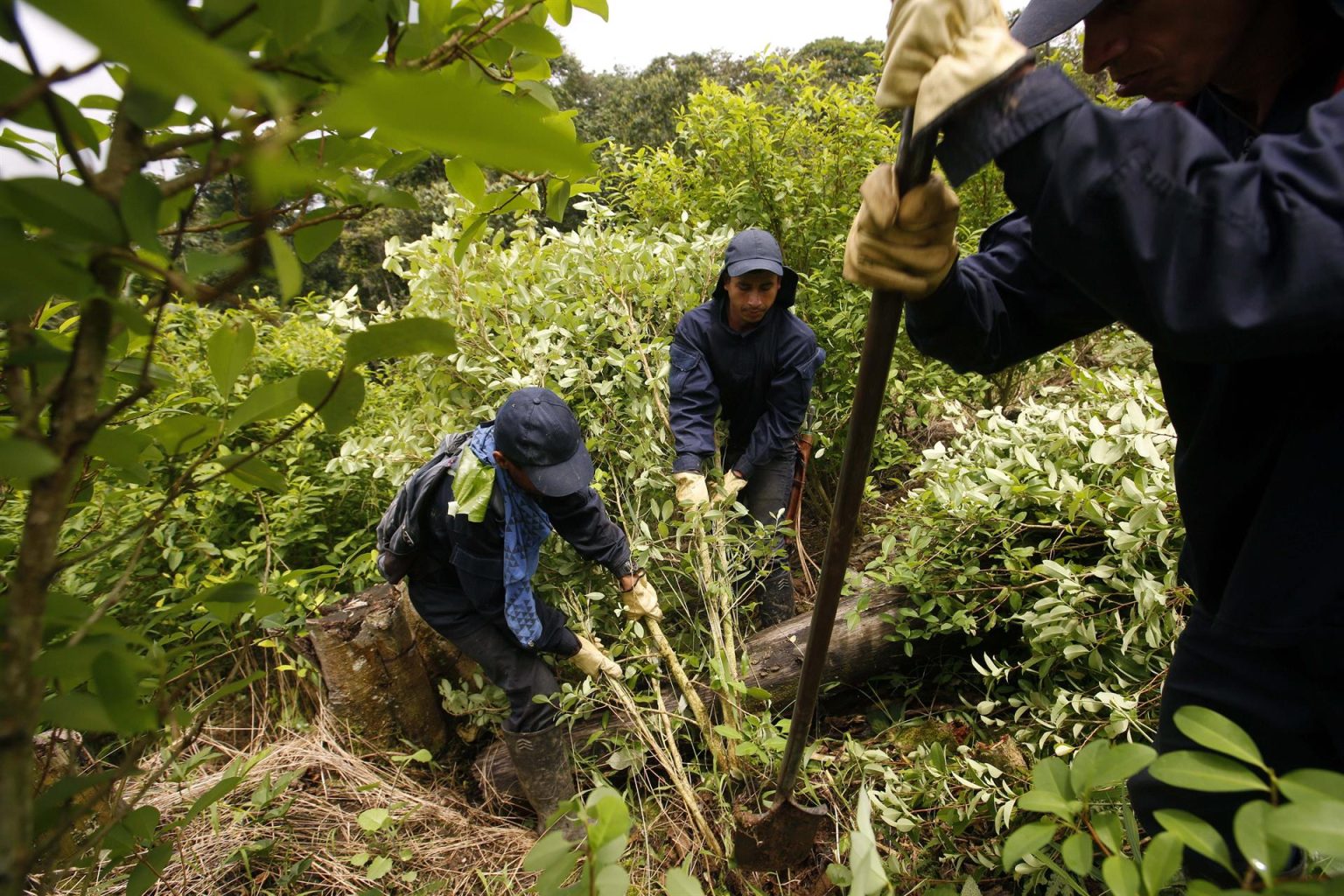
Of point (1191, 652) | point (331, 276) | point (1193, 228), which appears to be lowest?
point (1191, 652)

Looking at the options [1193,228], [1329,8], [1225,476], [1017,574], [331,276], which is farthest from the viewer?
[331,276]

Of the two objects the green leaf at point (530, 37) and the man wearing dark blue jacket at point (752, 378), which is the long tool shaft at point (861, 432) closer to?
the green leaf at point (530, 37)

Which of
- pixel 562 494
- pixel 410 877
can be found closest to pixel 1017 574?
pixel 562 494

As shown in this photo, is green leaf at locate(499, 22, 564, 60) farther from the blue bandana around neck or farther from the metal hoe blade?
the blue bandana around neck

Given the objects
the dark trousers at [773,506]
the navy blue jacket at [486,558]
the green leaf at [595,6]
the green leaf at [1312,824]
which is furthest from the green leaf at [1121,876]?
the dark trousers at [773,506]

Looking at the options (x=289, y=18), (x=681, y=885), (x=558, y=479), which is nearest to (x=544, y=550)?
(x=558, y=479)

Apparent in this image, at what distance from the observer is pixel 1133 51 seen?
111 centimetres

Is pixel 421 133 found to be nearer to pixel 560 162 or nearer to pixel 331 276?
pixel 560 162

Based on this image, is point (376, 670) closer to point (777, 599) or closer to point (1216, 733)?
point (777, 599)

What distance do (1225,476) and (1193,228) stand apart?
2.03ft

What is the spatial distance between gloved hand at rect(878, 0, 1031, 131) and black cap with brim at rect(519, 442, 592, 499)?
1887 millimetres

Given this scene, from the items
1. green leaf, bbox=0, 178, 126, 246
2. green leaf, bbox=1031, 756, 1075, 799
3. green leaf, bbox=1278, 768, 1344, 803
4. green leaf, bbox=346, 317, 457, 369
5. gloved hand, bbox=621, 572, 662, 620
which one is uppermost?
green leaf, bbox=0, 178, 126, 246

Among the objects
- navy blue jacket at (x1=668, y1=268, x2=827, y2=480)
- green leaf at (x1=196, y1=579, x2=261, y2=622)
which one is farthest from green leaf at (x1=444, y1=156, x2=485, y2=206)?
navy blue jacket at (x1=668, y1=268, x2=827, y2=480)

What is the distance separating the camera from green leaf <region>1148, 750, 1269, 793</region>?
0.59 m
